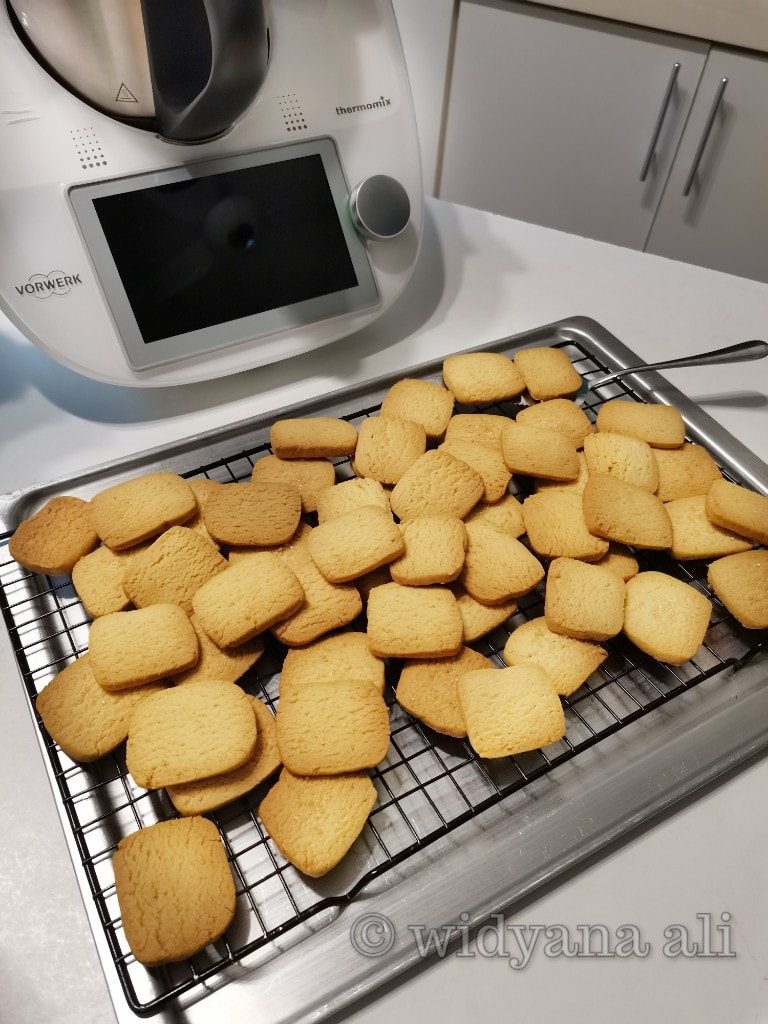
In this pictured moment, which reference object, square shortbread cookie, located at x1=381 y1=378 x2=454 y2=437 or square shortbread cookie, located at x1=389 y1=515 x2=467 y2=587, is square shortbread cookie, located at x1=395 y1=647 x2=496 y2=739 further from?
square shortbread cookie, located at x1=381 y1=378 x2=454 y2=437

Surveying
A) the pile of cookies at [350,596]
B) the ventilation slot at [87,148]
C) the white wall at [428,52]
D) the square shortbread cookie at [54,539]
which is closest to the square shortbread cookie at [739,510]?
the pile of cookies at [350,596]

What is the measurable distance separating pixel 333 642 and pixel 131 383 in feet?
1.18

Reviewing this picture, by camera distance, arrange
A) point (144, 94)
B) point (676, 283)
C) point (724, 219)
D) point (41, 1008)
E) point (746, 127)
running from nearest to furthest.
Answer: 1. point (41, 1008)
2. point (144, 94)
3. point (676, 283)
4. point (746, 127)
5. point (724, 219)

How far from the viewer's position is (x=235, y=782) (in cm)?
51

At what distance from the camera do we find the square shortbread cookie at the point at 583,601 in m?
0.58

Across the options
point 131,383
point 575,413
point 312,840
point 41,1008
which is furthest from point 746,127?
point 41,1008

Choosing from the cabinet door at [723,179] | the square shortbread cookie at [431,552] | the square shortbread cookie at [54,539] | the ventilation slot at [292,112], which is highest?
the ventilation slot at [292,112]

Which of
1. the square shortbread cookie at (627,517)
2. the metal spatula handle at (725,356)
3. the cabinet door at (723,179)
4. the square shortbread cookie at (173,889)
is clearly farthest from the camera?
the cabinet door at (723,179)

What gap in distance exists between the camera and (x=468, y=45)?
168cm

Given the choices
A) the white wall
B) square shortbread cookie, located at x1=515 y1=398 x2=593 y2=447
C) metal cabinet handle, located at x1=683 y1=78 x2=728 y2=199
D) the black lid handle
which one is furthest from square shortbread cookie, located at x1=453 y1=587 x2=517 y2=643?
the white wall

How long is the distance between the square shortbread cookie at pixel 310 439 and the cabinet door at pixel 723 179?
4.27 feet

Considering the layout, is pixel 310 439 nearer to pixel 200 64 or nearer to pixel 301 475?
pixel 301 475

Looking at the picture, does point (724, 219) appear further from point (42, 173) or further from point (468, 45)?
point (42, 173)

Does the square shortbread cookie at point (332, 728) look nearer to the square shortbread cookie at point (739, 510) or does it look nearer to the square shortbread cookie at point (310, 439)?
the square shortbread cookie at point (310, 439)
